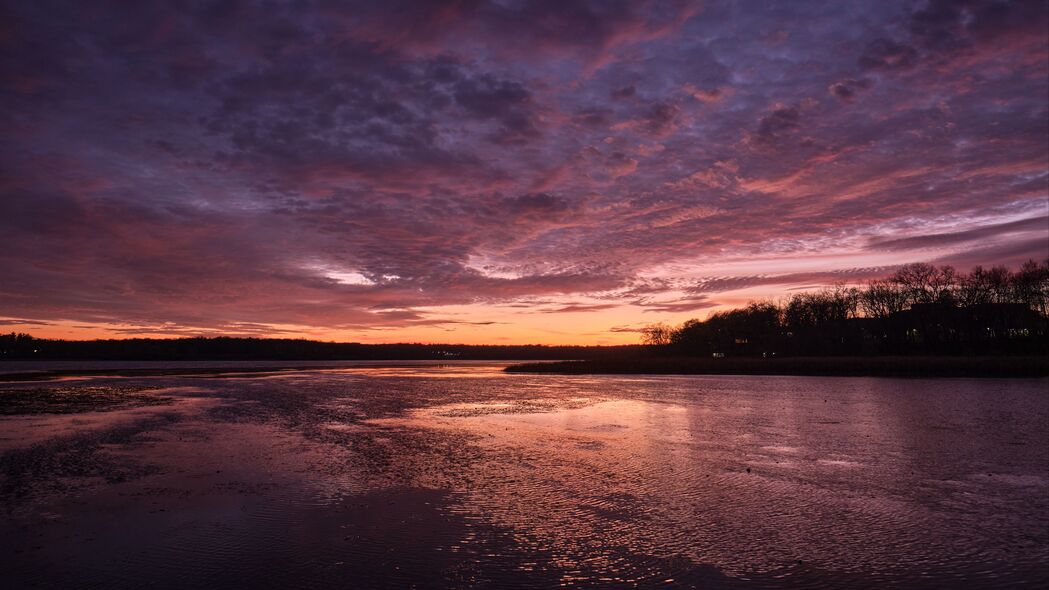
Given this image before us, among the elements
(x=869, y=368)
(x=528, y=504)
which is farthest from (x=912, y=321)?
(x=528, y=504)

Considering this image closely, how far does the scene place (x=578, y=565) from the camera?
6.67 meters

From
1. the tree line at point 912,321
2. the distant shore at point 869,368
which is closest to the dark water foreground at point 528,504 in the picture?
the distant shore at point 869,368

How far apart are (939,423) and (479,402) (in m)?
18.9

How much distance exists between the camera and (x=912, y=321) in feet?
301

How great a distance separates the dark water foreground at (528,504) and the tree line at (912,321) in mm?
80125

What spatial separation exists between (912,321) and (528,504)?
102628 millimetres

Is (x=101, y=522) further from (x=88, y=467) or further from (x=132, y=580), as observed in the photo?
(x=88, y=467)

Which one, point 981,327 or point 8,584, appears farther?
point 981,327

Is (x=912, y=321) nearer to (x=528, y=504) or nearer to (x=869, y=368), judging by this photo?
(x=869, y=368)

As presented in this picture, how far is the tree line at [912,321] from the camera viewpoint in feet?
269

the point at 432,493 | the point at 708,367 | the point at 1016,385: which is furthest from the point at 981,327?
the point at 432,493

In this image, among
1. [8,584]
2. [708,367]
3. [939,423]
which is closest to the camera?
[8,584]

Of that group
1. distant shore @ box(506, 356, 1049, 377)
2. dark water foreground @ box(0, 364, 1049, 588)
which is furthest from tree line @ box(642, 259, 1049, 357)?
dark water foreground @ box(0, 364, 1049, 588)

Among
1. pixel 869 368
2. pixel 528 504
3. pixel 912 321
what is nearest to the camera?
pixel 528 504
